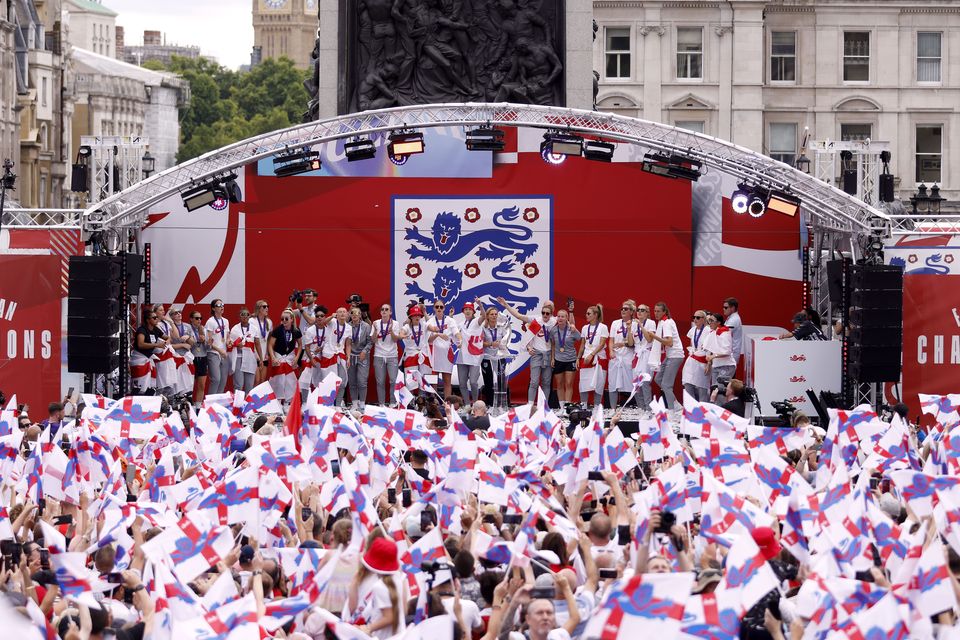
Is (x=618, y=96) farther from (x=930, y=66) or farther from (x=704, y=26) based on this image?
(x=930, y=66)

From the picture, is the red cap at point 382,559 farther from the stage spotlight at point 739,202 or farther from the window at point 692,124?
the window at point 692,124

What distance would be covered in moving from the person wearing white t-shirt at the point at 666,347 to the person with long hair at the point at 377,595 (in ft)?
55.5

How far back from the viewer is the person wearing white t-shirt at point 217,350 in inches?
1087

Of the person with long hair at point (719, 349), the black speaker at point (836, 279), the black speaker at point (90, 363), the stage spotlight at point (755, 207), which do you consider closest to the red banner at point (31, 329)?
the black speaker at point (90, 363)

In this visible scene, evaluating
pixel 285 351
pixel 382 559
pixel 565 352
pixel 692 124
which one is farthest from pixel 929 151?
pixel 382 559

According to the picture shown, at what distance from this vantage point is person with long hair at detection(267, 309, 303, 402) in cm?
2731

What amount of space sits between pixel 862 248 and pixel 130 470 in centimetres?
1227

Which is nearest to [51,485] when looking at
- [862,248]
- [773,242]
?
[862,248]

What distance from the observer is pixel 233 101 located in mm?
143750

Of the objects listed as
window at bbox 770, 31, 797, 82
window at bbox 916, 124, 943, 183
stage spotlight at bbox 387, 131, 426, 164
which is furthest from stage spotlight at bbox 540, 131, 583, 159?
window at bbox 916, 124, 943, 183

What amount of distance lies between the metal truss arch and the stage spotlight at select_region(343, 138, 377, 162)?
61cm

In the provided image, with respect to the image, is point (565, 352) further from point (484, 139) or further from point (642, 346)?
point (484, 139)

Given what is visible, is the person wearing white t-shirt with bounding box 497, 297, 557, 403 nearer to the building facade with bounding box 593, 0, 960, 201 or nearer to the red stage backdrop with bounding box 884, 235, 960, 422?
the red stage backdrop with bounding box 884, 235, 960, 422

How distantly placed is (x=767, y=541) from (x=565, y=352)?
52.7 ft
